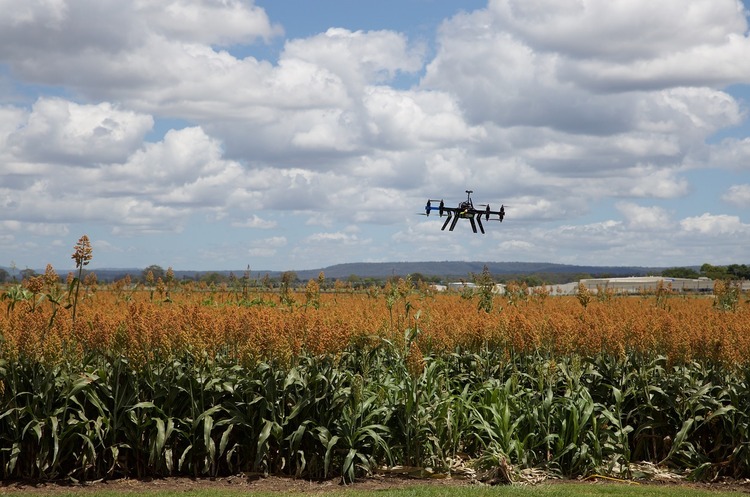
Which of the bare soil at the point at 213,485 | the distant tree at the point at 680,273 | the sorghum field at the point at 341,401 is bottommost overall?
the bare soil at the point at 213,485

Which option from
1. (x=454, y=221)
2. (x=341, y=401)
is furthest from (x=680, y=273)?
(x=341, y=401)

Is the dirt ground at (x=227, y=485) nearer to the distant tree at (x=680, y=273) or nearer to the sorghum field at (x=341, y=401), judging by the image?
the sorghum field at (x=341, y=401)

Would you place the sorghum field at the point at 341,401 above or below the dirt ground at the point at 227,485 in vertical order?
above

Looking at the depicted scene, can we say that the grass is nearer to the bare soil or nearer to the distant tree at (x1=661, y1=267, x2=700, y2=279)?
the bare soil

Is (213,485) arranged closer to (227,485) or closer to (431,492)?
(227,485)

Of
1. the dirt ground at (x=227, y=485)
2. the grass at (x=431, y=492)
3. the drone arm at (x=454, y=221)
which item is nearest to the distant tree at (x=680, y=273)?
the drone arm at (x=454, y=221)

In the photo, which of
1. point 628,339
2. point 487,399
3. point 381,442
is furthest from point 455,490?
point 628,339

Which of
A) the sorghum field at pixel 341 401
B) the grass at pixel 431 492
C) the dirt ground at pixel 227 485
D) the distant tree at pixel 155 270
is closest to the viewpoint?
the grass at pixel 431 492
